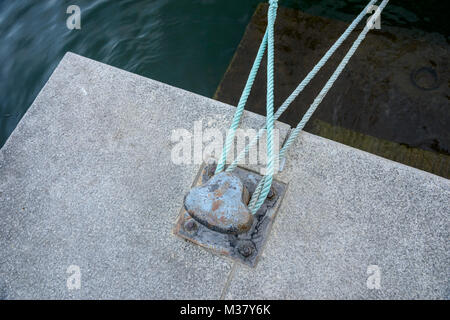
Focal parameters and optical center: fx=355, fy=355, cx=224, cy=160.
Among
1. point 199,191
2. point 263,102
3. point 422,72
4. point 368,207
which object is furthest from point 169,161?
point 422,72

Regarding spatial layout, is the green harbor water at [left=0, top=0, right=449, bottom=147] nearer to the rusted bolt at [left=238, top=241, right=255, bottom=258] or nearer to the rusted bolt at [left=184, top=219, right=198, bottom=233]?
the rusted bolt at [left=184, top=219, right=198, bottom=233]

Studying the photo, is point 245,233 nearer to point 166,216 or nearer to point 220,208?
point 220,208

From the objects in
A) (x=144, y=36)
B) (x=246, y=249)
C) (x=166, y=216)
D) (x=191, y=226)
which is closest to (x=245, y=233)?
(x=246, y=249)

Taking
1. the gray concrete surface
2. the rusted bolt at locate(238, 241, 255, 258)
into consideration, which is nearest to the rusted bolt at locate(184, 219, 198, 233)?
the gray concrete surface

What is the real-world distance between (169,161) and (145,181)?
0.60ft

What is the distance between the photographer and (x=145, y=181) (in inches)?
82.0

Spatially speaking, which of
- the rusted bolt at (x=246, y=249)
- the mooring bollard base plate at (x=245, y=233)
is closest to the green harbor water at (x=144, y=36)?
the mooring bollard base plate at (x=245, y=233)

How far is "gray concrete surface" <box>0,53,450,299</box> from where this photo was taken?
5.95 ft

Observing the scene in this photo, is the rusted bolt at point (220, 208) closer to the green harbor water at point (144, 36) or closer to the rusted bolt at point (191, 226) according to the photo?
the rusted bolt at point (191, 226)

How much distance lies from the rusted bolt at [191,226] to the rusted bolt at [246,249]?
258 millimetres

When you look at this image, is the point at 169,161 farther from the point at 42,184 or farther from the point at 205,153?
the point at 42,184

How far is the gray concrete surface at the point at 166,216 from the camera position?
1.81 metres

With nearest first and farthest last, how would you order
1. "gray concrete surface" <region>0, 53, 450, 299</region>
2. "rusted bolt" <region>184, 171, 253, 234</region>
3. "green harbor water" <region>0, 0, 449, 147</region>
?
"rusted bolt" <region>184, 171, 253, 234</region>
"gray concrete surface" <region>0, 53, 450, 299</region>
"green harbor water" <region>0, 0, 449, 147</region>

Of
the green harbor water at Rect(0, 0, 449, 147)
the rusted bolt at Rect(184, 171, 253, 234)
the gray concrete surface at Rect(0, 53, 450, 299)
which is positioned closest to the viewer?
the rusted bolt at Rect(184, 171, 253, 234)
